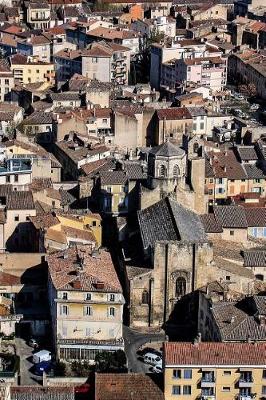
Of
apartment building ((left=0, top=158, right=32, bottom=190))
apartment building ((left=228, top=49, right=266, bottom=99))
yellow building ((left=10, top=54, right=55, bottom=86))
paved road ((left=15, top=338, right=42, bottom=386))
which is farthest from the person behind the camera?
apartment building ((left=228, top=49, right=266, bottom=99))

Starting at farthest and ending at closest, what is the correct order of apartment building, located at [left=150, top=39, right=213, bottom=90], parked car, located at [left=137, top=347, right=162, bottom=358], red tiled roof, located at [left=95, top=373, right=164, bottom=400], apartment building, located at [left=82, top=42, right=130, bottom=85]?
apartment building, located at [left=150, top=39, right=213, bottom=90] < apartment building, located at [left=82, top=42, right=130, bottom=85] < parked car, located at [left=137, top=347, right=162, bottom=358] < red tiled roof, located at [left=95, top=373, right=164, bottom=400]

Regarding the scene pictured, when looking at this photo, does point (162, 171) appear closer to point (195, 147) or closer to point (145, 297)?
point (195, 147)

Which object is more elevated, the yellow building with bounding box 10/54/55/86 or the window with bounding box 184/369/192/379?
the yellow building with bounding box 10/54/55/86

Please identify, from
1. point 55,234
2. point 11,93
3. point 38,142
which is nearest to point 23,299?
point 55,234

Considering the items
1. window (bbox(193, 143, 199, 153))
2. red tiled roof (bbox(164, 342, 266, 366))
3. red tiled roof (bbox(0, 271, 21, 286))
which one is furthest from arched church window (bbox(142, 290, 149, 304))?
window (bbox(193, 143, 199, 153))

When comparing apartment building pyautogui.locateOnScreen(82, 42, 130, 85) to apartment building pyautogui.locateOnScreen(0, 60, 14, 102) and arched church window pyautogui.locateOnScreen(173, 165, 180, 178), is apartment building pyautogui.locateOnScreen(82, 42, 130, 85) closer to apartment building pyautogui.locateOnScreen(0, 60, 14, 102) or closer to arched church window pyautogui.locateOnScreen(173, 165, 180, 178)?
apartment building pyautogui.locateOnScreen(0, 60, 14, 102)

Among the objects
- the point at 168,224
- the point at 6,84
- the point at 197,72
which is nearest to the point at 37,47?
the point at 6,84
